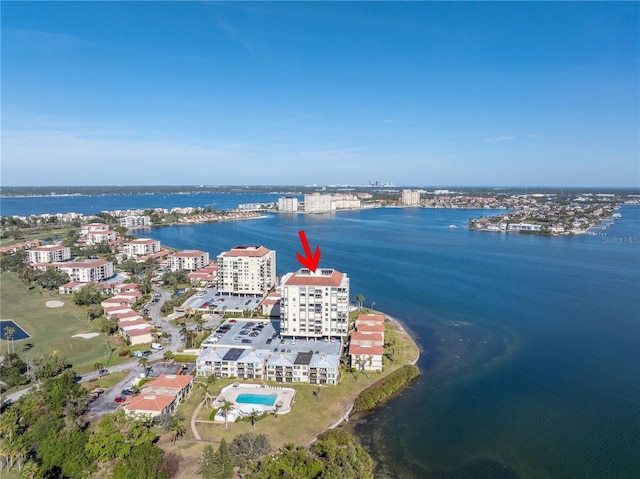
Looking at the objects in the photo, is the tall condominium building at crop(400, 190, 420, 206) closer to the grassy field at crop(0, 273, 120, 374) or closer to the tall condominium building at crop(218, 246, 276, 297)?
the tall condominium building at crop(218, 246, 276, 297)

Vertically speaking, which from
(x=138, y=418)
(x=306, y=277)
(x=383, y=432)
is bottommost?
(x=383, y=432)

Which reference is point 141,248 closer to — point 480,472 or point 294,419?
point 294,419

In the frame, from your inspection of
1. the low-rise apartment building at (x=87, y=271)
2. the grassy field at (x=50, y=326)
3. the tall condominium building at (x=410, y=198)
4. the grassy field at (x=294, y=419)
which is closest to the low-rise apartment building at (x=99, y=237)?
the low-rise apartment building at (x=87, y=271)

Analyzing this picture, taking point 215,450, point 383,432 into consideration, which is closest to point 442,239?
point 383,432

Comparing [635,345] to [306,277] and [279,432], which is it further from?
[279,432]

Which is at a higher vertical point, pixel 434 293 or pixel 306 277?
pixel 306 277

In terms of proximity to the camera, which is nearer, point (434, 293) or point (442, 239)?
point (434, 293)
